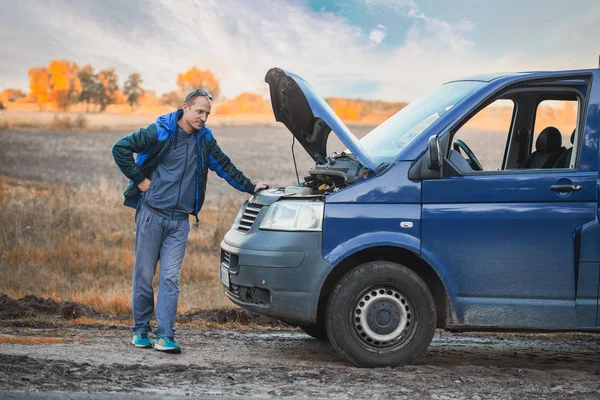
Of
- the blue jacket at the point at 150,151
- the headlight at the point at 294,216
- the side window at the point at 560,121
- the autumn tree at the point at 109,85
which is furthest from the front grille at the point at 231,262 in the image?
the autumn tree at the point at 109,85

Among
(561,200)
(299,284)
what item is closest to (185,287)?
(299,284)

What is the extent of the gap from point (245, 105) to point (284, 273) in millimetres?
33166

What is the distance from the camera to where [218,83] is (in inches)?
1469

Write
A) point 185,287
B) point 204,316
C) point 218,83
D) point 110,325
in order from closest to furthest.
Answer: point 110,325
point 204,316
point 185,287
point 218,83

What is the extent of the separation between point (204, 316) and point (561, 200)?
4249 mm

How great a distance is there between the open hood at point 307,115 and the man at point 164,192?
1.95ft

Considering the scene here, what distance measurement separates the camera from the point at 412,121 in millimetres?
6879

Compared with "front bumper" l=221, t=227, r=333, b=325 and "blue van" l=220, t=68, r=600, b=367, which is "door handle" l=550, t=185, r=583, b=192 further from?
"front bumper" l=221, t=227, r=333, b=325

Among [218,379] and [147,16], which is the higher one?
[147,16]

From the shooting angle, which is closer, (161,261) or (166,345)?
(166,345)

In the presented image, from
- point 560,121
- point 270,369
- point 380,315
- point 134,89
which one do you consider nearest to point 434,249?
point 380,315

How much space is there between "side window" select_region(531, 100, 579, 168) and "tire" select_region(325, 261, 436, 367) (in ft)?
4.93

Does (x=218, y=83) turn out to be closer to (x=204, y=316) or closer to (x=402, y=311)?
(x=204, y=316)

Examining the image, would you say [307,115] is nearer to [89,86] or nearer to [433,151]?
[433,151]
